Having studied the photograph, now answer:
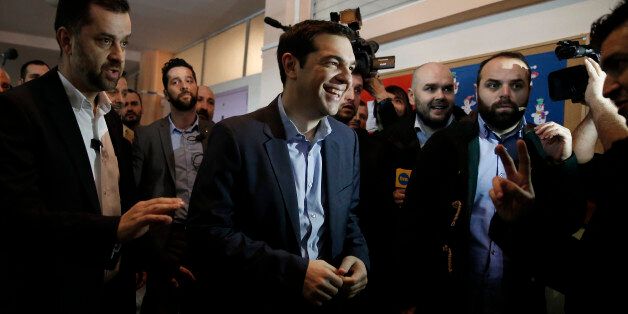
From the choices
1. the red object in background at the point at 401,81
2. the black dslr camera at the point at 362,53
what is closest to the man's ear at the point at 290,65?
the black dslr camera at the point at 362,53

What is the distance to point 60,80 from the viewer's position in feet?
4.68

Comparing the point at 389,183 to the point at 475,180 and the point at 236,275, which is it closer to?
the point at 475,180

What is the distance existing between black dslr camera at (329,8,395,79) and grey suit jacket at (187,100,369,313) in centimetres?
114

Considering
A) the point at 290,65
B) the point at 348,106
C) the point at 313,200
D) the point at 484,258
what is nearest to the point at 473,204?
the point at 484,258

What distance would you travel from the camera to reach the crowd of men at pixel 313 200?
1203mm

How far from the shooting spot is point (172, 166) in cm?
275

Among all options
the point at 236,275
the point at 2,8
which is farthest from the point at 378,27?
the point at 2,8

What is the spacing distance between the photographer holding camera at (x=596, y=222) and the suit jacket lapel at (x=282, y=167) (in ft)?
2.16

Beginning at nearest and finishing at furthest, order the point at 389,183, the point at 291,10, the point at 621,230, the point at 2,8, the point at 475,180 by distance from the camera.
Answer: the point at 621,230 → the point at 475,180 → the point at 389,183 → the point at 291,10 → the point at 2,8

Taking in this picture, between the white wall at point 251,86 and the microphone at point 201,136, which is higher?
the white wall at point 251,86

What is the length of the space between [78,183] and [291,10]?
3.91 meters

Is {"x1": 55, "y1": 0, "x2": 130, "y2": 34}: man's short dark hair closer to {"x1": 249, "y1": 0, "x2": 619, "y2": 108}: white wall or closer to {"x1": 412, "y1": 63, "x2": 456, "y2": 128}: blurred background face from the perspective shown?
{"x1": 412, "y1": 63, "x2": 456, "y2": 128}: blurred background face

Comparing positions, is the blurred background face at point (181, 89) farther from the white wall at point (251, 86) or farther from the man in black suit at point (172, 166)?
the white wall at point (251, 86)

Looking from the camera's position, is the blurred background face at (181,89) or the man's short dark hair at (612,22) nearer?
the man's short dark hair at (612,22)
